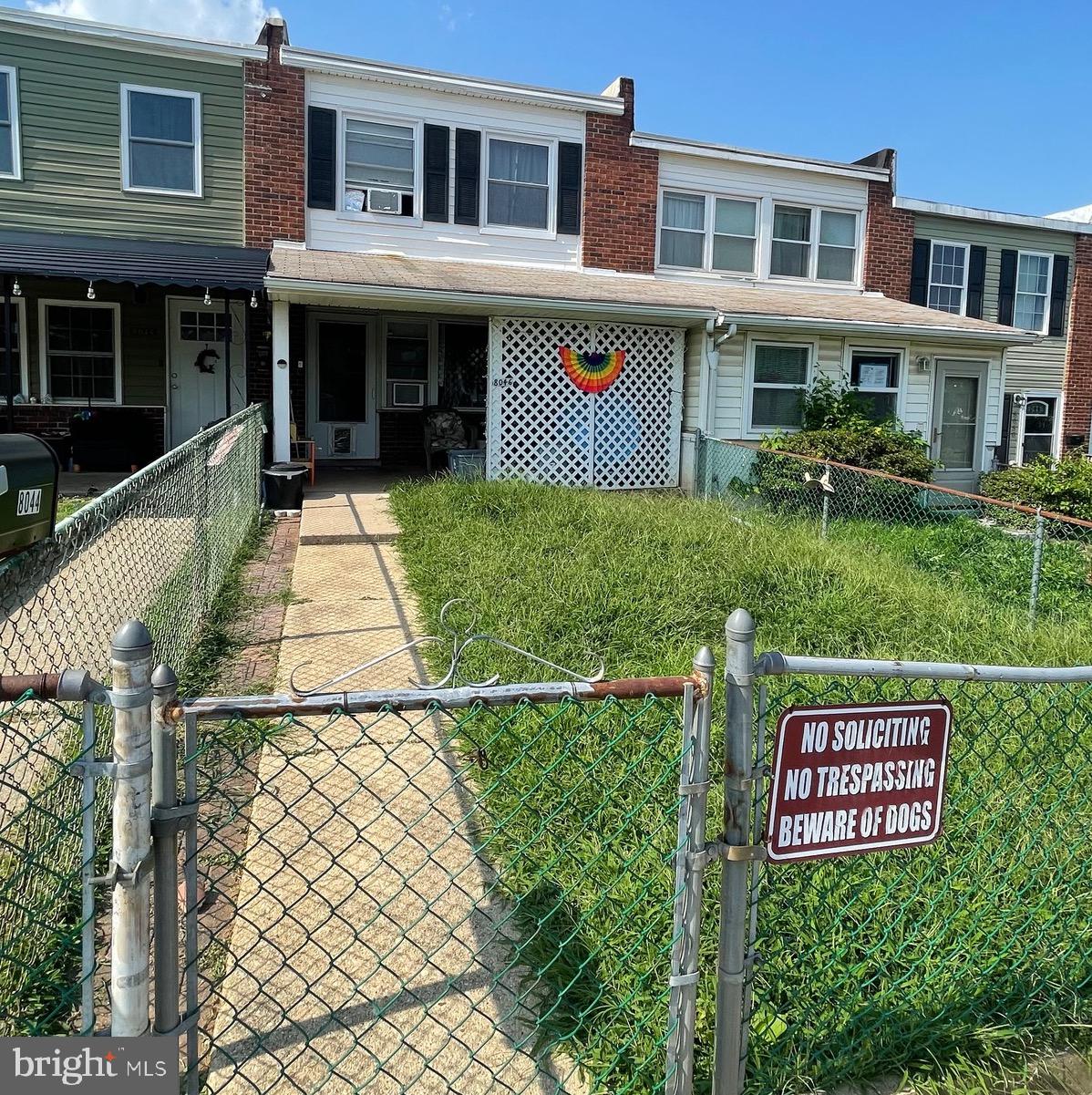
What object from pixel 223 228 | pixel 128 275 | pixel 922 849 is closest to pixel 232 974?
pixel 922 849

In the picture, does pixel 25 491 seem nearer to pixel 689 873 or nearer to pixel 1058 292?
pixel 689 873

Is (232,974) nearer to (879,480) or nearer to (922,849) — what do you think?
(922,849)

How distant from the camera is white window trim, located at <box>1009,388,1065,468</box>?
1836 cm

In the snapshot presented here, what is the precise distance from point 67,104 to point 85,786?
13334mm

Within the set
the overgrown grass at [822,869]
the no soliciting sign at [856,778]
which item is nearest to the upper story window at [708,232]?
the overgrown grass at [822,869]

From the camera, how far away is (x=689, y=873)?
5.93 ft

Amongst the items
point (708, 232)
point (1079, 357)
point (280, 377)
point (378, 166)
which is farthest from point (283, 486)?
point (1079, 357)

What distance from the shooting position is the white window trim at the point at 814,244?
49.9 ft

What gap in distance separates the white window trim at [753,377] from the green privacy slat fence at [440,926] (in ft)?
32.7

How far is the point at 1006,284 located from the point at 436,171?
476 inches

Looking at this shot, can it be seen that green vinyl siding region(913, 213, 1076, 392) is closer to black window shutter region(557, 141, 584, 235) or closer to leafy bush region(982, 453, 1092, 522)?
leafy bush region(982, 453, 1092, 522)

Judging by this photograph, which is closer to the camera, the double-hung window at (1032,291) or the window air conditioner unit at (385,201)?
the window air conditioner unit at (385,201)

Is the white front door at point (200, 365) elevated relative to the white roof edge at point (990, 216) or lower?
lower

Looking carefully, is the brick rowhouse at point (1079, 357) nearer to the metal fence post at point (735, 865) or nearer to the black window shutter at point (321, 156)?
the black window shutter at point (321, 156)
